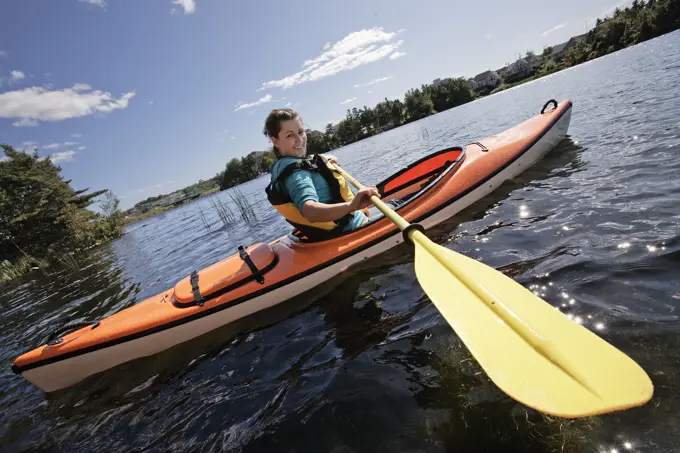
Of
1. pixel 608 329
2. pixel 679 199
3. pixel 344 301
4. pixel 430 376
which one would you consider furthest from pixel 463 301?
pixel 679 199

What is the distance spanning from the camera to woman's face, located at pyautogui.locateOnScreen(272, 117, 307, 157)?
135 inches

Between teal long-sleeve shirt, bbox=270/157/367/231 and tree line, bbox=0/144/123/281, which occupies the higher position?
tree line, bbox=0/144/123/281

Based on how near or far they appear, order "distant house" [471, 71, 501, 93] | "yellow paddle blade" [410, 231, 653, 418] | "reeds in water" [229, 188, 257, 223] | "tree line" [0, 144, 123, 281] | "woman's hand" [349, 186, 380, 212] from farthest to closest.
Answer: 1. "distant house" [471, 71, 501, 93]
2. "tree line" [0, 144, 123, 281]
3. "reeds in water" [229, 188, 257, 223]
4. "woman's hand" [349, 186, 380, 212]
5. "yellow paddle blade" [410, 231, 653, 418]

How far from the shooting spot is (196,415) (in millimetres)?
2566

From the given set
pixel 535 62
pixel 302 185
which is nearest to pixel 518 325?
pixel 302 185

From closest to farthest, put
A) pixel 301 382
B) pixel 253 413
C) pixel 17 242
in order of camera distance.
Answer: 1. pixel 253 413
2. pixel 301 382
3. pixel 17 242

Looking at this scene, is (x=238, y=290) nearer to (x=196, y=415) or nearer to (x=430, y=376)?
(x=196, y=415)

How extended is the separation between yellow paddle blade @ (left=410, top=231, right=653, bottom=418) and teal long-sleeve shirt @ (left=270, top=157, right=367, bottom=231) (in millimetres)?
1426

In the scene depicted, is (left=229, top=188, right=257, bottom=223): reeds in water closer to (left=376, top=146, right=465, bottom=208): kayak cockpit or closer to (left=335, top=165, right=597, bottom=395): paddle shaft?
(left=376, top=146, right=465, bottom=208): kayak cockpit

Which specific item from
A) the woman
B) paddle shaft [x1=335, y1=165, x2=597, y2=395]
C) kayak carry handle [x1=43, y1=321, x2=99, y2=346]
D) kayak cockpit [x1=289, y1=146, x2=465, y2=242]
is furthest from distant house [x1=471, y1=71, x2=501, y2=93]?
kayak carry handle [x1=43, y1=321, x2=99, y2=346]

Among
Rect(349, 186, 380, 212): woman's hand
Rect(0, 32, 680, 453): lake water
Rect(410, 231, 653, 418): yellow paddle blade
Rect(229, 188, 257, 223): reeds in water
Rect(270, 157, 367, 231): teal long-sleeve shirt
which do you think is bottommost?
Rect(0, 32, 680, 453): lake water

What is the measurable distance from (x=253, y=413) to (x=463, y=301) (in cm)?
167

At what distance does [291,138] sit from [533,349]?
9.12ft

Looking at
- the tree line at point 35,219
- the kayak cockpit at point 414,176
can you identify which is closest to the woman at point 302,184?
the kayak cockpit at point 414,176
